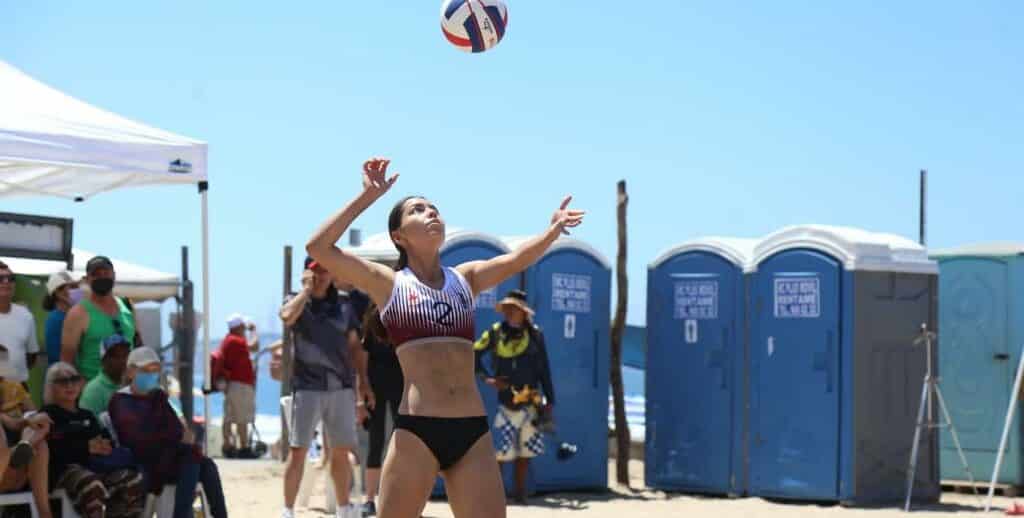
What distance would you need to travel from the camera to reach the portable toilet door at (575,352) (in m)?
13.8

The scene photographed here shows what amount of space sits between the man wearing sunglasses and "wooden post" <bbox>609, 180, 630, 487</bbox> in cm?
677

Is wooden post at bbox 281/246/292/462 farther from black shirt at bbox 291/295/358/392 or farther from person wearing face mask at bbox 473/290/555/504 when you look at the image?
black shirt at bbox 291/295/358/392

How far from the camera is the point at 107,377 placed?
970 cm

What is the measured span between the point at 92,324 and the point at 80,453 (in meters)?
0.98

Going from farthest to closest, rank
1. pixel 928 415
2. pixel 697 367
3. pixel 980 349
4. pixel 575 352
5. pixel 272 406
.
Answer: pixel 272 406, pixel 980 349, pixel 697 367, pixel 575 352, pixel 928 415

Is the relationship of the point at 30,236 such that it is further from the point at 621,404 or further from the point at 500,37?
the point at 621,404

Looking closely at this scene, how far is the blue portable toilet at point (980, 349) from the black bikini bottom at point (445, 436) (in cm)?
947

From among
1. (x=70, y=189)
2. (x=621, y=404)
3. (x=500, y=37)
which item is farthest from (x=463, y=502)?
(x=621, y=404)

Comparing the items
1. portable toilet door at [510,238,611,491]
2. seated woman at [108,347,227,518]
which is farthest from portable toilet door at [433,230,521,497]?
seated woman at [108,347,227,518]

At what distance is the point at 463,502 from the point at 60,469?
3.75m

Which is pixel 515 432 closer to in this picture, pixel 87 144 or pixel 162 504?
pixel 162 504

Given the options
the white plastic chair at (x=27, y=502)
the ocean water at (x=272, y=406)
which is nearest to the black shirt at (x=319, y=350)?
the white plastic chair at (x=27, y=502)

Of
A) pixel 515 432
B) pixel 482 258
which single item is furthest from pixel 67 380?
pixel 515 432

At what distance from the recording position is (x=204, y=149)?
9773 millimetres
